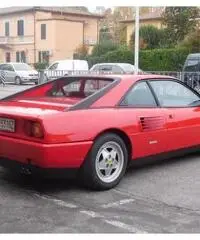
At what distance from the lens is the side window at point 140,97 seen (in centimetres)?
621

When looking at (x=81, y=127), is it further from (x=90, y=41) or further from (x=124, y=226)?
(x=90, y=41)

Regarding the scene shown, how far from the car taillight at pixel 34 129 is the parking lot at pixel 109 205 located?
0.68m

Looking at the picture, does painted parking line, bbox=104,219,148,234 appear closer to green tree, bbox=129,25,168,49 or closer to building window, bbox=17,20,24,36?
green tree, bbox=129,25,168,49

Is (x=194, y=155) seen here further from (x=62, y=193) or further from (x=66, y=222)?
(x=66, y=222)

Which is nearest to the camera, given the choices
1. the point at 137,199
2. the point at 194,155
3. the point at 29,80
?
the point at 137,199

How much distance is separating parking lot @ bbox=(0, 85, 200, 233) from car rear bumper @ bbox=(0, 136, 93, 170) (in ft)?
1.21

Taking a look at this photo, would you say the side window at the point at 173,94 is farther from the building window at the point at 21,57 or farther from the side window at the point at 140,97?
the building window at the point at 21,57

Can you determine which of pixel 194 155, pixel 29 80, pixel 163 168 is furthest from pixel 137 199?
pixel 29 80

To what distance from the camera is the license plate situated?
5707 millimetres

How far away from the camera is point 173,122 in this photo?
21.8 feet

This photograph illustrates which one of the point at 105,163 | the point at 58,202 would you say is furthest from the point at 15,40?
the point at 58,202

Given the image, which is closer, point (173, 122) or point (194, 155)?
point (173, 122)

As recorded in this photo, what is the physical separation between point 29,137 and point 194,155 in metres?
3.09

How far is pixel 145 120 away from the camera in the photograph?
6234mm
